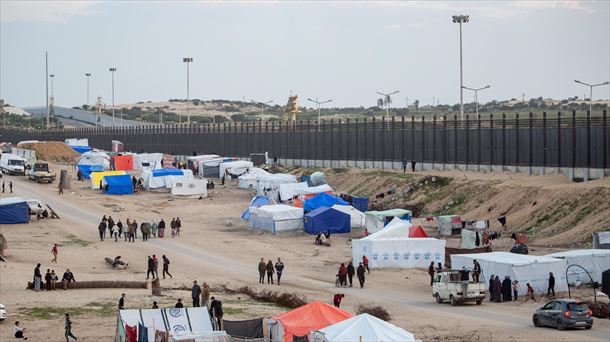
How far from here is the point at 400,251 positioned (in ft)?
156

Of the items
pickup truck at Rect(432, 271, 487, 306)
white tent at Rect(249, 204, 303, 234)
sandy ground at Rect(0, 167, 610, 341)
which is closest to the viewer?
sandy ground at Rect(0, 167, 610, 341)

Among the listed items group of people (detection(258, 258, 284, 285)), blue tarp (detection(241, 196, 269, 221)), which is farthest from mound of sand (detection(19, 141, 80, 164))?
group of people (detection(258, 258, 284, 285))

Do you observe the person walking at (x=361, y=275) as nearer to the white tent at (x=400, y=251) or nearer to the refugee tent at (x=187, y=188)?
the white tent at (x=400, y=251)

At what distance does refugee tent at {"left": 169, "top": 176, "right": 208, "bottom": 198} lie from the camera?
8281cm

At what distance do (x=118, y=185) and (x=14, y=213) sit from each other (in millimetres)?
22438

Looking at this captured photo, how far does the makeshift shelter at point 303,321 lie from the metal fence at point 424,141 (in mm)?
38373

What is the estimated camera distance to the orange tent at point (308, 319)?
1115 inches

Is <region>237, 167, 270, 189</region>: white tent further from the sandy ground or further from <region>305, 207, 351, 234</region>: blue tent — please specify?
<region>305, 207, 351, 234</region>: blue tent

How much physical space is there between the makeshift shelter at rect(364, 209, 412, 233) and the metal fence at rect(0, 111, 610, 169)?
12.7 m

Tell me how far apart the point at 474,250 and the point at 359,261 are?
15.8 feet

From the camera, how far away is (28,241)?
56.5 meters

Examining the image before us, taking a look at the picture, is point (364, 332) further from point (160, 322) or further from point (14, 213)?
point (14, 213)

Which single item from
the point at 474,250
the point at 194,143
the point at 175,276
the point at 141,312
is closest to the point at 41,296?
the point at 175,276

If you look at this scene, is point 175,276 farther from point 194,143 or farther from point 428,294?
point 194,143
